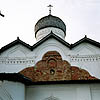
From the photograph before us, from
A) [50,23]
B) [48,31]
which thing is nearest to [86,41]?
[48,31]

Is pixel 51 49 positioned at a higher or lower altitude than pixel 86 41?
lower

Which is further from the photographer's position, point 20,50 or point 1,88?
point 20,50

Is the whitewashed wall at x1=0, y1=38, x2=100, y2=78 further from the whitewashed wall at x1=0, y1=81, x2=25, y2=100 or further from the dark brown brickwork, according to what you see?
the whitewashed wall at x1=0, y1=81, x2=25, y2=100

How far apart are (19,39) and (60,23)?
3.49m

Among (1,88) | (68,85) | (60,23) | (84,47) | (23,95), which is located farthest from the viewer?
(60,23)

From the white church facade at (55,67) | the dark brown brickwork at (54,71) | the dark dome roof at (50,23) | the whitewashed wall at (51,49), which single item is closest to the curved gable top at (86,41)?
the white church facade at (55,67)

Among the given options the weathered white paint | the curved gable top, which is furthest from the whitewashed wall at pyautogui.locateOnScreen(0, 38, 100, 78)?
the weathered white paint

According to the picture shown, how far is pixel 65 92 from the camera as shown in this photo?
7.89 metres

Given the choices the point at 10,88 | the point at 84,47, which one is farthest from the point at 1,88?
the point at 84,47

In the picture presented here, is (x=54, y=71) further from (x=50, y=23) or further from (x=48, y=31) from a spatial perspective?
(x=50, y=23)

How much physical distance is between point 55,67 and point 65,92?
1.55 m

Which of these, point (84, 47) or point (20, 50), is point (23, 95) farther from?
point (84, 47)

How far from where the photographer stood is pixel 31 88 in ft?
26.2

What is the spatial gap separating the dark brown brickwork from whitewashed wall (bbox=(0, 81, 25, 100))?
1530mm
